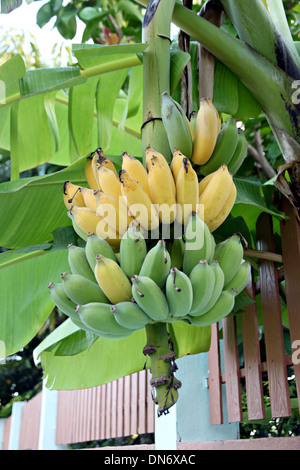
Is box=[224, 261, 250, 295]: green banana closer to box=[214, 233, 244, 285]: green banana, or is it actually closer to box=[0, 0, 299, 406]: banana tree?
box=[214, 233, 244, 285]: green banana

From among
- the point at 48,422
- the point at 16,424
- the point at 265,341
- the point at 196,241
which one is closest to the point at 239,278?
the point at 196,241

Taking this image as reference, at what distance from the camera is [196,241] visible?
0.75 m

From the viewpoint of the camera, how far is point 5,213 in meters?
1.10

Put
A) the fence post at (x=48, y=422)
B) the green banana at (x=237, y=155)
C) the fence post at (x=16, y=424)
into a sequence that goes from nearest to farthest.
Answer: the green banana at (x=237, y=155) → the fence post at (x=48, y=422) → the fence post at (x=16, y=424)

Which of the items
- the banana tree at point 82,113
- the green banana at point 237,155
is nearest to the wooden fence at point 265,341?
the banana tree at point 82,113

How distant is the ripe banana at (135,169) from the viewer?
2.69 feet

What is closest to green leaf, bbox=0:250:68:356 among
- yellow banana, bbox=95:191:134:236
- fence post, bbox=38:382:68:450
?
yellow banana, bbox=95:191:134:236

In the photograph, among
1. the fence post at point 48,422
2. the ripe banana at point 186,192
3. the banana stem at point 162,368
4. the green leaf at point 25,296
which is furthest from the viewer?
the fence post at point 48,422

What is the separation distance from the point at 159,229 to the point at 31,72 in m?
0.48

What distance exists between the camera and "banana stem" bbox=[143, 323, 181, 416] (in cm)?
68

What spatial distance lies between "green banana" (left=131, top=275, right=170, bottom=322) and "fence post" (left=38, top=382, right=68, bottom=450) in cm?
339

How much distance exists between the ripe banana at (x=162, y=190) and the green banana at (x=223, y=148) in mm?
193

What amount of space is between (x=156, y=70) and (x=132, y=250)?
1.33ft

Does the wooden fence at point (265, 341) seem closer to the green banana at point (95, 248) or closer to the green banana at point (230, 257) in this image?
the green banana at point (230, 257)
